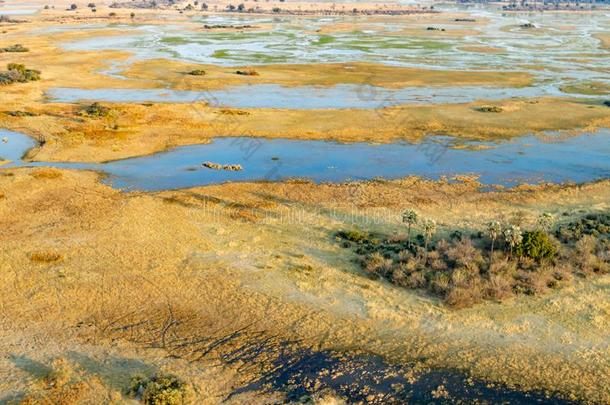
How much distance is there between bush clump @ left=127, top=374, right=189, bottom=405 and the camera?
19.2m

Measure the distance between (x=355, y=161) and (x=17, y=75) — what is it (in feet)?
181

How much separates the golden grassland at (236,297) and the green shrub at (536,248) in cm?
244

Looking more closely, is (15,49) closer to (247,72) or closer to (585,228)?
(247,72)

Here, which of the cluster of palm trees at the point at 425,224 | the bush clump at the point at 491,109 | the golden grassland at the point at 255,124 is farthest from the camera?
the bush clump at the point at 491,109

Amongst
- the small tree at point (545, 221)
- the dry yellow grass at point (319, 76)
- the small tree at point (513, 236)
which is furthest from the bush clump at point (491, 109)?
the small tree at point (513, 236)

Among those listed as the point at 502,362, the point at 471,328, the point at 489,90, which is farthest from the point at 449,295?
the point at 489,90

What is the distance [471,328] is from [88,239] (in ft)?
69.3

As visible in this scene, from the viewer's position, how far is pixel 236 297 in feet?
86.0

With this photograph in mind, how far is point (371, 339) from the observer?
23.1 meters

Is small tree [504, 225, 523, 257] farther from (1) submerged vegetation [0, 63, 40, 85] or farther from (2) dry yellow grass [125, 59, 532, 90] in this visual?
(1) submerged vegetation [0, 63, 40, 85]

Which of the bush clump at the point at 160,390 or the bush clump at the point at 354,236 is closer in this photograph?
the bush clump at the point at 160,390

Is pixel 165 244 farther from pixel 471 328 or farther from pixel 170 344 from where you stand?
pixel 471 328

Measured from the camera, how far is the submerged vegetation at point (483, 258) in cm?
2658

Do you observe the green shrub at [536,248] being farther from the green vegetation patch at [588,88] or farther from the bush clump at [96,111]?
the green vegetation patch at [588,88]
